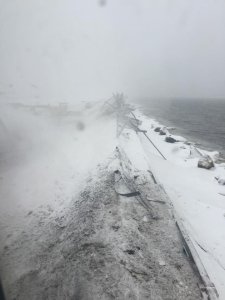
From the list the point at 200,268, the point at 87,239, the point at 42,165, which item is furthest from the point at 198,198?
the point at 42,165

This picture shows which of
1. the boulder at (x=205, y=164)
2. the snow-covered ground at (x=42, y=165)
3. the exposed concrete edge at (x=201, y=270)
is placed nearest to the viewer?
the exposed concrete edge at (x=201, y=270)

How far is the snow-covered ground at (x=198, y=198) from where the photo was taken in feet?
20.5

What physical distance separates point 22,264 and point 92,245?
1961mm

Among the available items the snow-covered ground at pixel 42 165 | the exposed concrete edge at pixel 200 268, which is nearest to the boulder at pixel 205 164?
the snow-covered ground at pixel 42 165

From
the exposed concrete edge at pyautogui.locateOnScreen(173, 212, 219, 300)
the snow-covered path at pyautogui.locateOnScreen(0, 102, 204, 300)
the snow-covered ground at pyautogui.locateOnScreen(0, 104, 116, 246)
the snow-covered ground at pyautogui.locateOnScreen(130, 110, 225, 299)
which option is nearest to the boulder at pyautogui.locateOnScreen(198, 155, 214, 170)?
the snow-covered ground at pyautogui.locateOnScreen(130, 110, 225, 299)

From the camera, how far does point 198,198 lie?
983 centimetres

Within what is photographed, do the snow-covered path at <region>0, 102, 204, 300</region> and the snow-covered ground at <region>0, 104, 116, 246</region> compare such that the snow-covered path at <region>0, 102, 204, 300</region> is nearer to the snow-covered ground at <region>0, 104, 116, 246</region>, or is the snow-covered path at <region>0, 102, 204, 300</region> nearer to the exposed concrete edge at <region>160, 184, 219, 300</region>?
the snow-covered ground at <region>0, 104, 116, 246</region>

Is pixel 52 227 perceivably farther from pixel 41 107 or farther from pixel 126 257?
pixel 41 107

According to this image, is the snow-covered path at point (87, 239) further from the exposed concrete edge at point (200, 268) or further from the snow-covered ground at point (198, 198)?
the snow-covered ground at point (198, 198)

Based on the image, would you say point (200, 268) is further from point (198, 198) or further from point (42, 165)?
point (42, 165)

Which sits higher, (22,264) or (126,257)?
(126,257)

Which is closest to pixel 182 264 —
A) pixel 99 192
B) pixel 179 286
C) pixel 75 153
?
pixel 179 286

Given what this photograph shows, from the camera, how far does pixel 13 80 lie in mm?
66062

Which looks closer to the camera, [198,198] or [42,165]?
[198,198]
